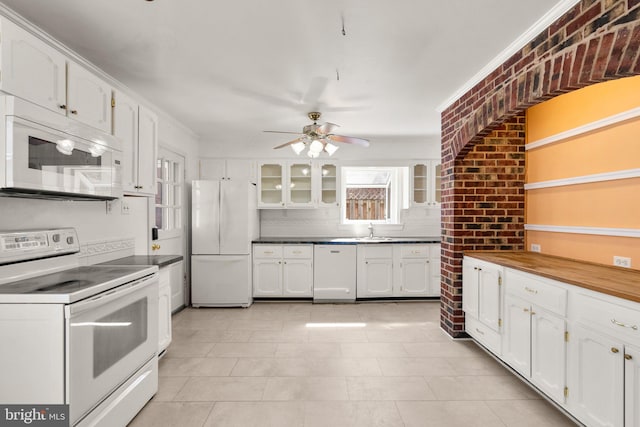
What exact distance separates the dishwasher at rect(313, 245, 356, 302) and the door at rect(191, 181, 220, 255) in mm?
1452

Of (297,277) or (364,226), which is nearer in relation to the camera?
(297,277)

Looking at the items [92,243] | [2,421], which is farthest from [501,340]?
[92,243]

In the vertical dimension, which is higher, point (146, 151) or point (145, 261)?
point (146, 151)

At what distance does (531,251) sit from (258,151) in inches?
152

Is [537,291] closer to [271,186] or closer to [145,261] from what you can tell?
[145,261]

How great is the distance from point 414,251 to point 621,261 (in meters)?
2.65

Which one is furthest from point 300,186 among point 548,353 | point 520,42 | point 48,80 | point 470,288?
point 548,353

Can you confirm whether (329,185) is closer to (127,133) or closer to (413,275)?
(413,275)

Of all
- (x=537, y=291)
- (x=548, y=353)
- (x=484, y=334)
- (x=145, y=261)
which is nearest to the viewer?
(x=548, y=353)

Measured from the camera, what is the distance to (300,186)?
524 cm

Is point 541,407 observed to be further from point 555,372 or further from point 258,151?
point 258,151

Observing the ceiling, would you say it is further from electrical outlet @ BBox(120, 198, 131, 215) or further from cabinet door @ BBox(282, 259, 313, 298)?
cabinet door @ BBox(282, 259, 313, 298)

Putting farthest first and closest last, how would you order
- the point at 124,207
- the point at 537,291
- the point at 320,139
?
the point at 320,139 → the point at 124,207 → the point at 537,291

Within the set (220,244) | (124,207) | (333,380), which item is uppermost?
(124,207)
